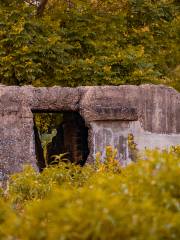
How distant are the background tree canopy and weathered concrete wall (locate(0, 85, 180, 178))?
345 centimetres

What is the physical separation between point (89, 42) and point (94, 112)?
5.04m

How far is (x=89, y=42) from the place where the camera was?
14664 millimetres

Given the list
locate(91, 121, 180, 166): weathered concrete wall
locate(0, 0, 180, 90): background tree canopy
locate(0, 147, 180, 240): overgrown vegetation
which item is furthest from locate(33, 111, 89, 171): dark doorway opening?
locate(0, 147, 180, 240): overgrown vegetation

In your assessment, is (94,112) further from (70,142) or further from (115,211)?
(115,211)

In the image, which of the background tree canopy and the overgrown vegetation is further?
the background tree canopy

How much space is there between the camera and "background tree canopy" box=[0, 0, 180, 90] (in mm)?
13805

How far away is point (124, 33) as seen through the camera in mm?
15922

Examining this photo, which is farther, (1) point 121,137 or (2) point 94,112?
(1) point 121,137

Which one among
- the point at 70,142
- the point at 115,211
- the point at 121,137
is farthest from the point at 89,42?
the point at 115,211

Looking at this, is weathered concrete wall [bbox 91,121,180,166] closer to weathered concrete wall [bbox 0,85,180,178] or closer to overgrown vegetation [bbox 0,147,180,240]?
weathered concrete wall [bbox 0,85,180,178]

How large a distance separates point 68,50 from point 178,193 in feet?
36.6

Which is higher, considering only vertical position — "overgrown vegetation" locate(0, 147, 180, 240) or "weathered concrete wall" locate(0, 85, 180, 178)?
"weathered concrete wall" locate(0, 85, 180, 178)

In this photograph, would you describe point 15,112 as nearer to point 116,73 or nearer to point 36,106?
point 36,106

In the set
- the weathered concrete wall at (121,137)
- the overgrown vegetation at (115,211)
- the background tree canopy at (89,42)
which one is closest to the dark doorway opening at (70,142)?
the weathered concrete wall at (121,137)
